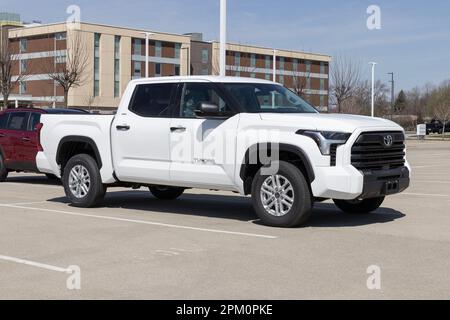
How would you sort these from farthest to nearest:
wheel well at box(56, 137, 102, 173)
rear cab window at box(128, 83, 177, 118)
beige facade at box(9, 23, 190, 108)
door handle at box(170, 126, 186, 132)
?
beige facade at box(9, 23, 190, 108) < wheel well at box(56, 137, 102, 173) < rear cab window at box(128, 83, 177, 118) < door handle at box(170, 126, 186, 132)

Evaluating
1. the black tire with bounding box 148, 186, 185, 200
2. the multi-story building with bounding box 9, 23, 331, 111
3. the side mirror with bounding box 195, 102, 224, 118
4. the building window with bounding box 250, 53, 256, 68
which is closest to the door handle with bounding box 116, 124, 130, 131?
the side mirror with bounding box 195, 102, 224, 118

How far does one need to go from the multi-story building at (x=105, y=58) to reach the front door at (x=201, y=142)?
211ft

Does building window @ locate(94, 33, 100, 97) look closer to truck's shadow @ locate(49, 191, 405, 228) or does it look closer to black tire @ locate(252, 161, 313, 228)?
truck's shadow @ locate(49, 191, 405, 228)

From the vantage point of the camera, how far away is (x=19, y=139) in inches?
618

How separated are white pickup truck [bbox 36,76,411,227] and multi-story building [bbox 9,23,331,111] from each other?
6343cm

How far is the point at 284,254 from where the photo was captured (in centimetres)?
731

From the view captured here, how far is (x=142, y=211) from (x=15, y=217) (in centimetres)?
195

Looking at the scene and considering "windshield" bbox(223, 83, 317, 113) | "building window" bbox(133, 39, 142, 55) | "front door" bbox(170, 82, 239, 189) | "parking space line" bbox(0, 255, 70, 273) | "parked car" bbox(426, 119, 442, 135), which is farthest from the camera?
"building window" bbox(133, 39, 142, 55)

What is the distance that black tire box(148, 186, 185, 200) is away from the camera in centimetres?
1239

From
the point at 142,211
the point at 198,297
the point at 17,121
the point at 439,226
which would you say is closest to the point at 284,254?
the point at 198,297

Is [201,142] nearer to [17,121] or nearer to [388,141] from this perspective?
[388,141]

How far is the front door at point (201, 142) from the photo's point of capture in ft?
30.7

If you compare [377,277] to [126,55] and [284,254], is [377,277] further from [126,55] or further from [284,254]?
[126,55]

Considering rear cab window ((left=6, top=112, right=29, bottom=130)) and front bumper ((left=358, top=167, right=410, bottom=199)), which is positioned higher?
rear cab window ((left=6, top=112, right=29, bottom=130))
